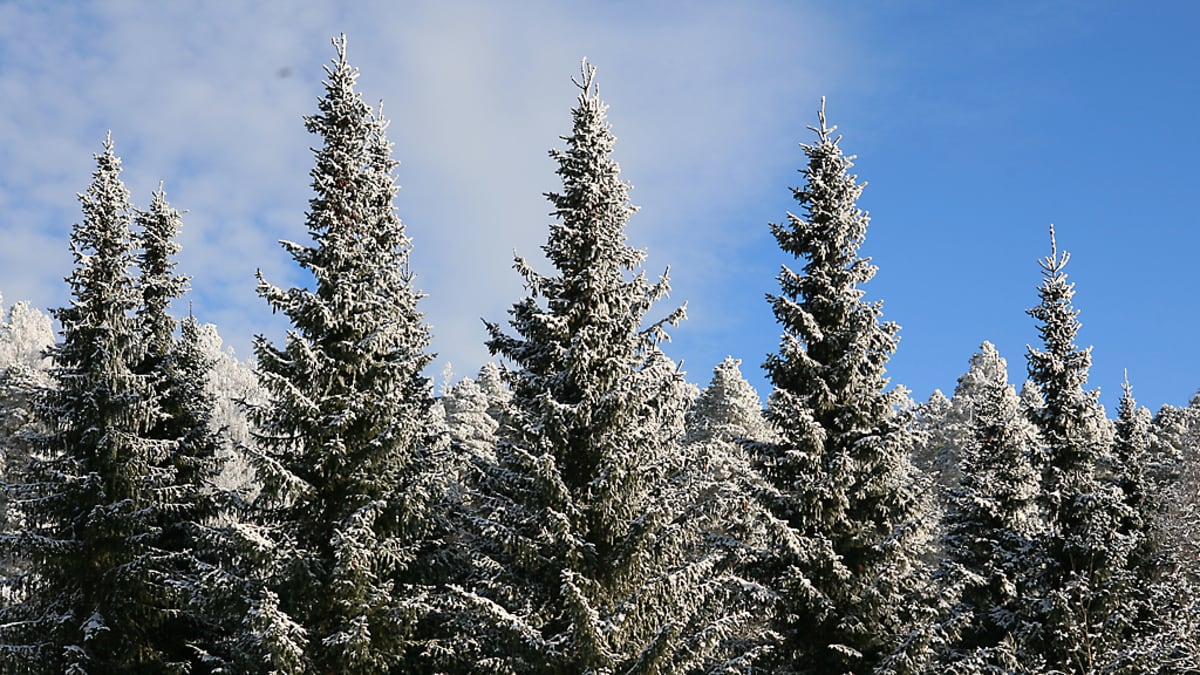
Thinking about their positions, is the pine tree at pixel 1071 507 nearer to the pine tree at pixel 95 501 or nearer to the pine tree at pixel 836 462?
the pine tree at pixel 836 462

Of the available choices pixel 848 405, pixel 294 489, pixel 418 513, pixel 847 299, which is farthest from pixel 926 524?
pixel 294 489

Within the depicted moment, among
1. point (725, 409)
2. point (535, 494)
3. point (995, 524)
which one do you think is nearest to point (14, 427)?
point (725, 409)

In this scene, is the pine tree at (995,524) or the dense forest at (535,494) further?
the pine tree at (995,524)

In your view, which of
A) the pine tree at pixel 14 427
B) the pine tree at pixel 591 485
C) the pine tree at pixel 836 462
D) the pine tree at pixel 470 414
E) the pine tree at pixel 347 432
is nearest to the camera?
the pine tree at pixel 591 485

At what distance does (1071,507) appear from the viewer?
72.3ft

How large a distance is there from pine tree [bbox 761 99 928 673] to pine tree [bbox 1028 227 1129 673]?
12.9 ft

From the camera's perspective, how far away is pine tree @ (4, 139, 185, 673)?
810 inches

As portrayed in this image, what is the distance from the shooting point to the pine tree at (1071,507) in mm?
21188

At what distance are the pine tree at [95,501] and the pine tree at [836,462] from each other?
12.9 metres

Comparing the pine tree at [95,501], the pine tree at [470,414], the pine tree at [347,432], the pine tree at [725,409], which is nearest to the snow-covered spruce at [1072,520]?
the pine tree at [347,432]

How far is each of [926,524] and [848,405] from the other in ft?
9.04

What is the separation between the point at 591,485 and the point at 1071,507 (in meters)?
11.9

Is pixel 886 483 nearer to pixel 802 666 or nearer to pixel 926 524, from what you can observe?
pixel 926 524

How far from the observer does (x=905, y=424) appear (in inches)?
762
